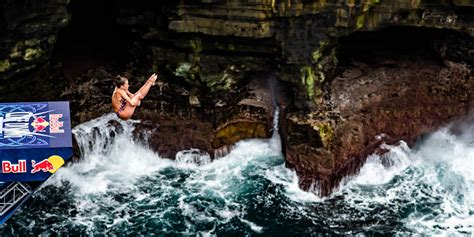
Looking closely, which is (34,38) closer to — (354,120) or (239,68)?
(239,68)

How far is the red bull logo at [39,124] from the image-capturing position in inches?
1045

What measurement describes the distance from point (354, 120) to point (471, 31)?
327 inches

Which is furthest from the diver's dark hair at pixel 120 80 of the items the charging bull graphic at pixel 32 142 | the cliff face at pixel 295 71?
the charging bull graphic at pixel 32 142

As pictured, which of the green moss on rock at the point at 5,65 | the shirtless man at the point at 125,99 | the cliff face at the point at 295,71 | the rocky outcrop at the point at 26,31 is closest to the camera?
the shirtless man at the point at 125,99

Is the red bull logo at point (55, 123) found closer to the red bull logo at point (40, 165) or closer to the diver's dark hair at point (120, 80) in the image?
the red bull logo at point (40, 165)

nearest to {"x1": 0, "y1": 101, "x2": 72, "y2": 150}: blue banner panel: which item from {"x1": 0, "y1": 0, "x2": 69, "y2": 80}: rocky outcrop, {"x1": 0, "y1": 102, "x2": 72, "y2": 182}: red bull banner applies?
{"x1": 0, "y1": 102, "x2": 72, "y2": 182}: red bull banner

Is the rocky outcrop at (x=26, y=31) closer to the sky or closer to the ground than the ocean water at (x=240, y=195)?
closer to the sky

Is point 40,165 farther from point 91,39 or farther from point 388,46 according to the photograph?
point 388,46

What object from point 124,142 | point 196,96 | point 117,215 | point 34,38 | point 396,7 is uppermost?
point 396,7

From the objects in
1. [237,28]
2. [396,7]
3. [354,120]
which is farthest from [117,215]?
[396,7]

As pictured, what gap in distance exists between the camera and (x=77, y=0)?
40.9 metres

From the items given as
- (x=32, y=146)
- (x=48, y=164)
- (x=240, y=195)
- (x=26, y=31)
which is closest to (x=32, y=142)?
(x=32, y=146)

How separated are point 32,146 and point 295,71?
607 inches

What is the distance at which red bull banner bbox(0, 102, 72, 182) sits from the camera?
25906mm
